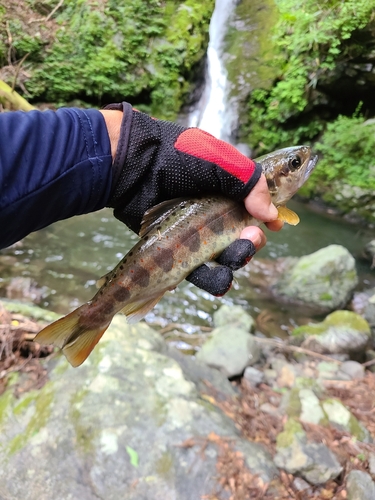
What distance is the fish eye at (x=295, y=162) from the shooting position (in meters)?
2.51

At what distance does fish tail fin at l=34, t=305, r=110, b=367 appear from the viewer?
2.03 meters

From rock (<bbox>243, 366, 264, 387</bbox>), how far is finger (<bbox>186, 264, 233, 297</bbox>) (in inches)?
107

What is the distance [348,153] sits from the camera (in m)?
12.9

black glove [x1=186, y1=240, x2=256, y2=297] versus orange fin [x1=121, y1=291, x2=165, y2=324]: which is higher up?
black glove [x1=186, y1=240, x2=256, y2=297]

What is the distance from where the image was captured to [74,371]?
3219 millimetres

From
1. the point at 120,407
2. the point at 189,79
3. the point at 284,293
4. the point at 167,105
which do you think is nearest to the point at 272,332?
the point at 284,293

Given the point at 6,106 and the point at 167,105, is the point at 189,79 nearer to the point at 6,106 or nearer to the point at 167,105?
the point at 167,105

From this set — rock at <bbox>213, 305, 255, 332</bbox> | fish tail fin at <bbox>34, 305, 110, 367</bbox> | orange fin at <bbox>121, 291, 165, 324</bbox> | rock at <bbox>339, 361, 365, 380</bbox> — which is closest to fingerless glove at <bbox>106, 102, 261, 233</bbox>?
orange fin at <bbox>121, 291, 165, 324</bbox>

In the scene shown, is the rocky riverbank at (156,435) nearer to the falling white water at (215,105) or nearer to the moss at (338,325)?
the moss at (338,325)

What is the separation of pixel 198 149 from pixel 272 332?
487 centimetres

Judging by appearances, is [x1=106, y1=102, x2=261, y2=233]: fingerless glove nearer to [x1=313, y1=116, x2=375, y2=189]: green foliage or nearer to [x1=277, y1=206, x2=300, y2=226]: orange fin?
[x1=277, y1=206, x2=300, y2=226]: orange fin

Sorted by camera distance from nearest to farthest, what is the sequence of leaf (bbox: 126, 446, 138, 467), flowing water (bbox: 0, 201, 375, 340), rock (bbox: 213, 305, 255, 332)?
leaf (bbox: 126, 446, 138, 467) < rock (bbox: 213, 305, 255, 332) < flowing water (bbox: 0, 201, 375, 340)

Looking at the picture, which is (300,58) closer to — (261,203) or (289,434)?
(261,203)

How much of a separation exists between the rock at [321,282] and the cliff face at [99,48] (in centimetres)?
841
